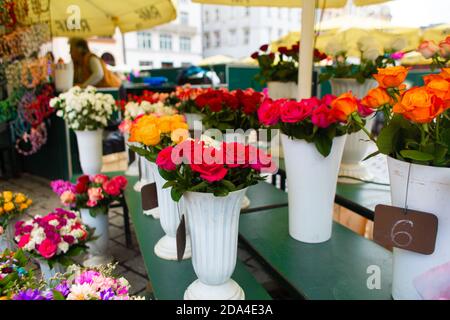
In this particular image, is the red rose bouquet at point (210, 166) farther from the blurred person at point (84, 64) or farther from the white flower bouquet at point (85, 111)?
the blurred person at point (84, 64)

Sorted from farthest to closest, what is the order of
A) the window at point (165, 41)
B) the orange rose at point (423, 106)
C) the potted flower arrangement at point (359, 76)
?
the window at point (165, 41), the potted flower arrangement at point (359, 76), the orange rose at point (423, 106)

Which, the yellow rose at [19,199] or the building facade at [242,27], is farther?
the building facade at [242,27]

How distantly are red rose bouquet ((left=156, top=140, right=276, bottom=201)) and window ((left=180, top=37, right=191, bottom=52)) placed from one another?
2337 cm

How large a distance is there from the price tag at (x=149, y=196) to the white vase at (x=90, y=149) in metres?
0.93

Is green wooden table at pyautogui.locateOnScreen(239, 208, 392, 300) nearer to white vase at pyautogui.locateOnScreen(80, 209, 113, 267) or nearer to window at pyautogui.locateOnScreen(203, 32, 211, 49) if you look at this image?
white vase at pyautogui.locateOnScreen(80, 209, 113, 267)

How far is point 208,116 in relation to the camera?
4.25 ft

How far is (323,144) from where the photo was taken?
0.92 metres

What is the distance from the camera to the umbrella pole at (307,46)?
119cm

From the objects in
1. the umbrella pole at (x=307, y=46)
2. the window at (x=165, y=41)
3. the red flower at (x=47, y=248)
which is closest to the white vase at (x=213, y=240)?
the red flower at (x=47, y=248)

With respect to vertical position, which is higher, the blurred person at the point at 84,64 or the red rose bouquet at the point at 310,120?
the blurred person at the point at 84,64

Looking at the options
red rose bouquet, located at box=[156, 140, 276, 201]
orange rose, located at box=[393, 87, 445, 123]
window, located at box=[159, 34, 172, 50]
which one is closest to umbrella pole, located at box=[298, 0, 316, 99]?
red rose bouquet, located at box=[156, 140, 276, 201]

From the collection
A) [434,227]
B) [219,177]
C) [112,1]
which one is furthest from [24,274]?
[112,1]

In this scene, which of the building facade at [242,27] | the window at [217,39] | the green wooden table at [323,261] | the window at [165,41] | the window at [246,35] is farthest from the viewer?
the window at [217,39]
